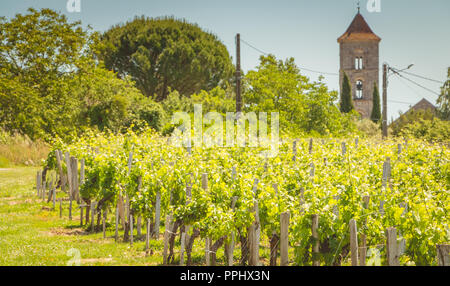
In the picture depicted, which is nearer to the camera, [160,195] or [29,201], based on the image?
[160,195]

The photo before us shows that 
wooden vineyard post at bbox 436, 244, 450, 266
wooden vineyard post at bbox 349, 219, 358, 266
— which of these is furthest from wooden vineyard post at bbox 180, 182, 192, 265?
wooden vineyard post at bbox 436, 244, 450, 266

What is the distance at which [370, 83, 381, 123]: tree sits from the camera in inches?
2067

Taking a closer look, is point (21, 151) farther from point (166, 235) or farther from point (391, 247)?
point (391, 247)

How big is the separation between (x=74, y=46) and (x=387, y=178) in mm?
18996

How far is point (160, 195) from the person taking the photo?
7.30m

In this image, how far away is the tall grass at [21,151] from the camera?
24.4 m

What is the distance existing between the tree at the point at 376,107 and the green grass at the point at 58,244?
4657 cm

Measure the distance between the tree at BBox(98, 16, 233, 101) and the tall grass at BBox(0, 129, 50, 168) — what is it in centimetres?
1323

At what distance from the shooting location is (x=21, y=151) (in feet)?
82.1

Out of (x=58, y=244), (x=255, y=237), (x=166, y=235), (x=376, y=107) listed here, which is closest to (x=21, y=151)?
(x=58, y=244)

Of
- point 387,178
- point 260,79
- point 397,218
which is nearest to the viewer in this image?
point 397,218

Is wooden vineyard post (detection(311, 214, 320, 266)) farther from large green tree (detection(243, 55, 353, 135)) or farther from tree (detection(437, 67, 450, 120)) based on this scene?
tree (detection(437, 67, 450, 120))

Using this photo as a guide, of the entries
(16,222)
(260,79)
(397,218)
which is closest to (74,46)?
(260,79)

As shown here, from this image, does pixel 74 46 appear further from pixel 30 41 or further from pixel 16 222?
pixel 16 222
